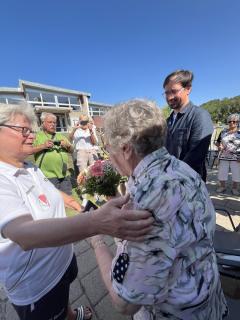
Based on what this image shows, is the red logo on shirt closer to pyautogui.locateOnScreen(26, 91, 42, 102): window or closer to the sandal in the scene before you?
the sandal

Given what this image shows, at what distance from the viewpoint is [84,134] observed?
6.27 metres

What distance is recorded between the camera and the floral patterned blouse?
859 mm

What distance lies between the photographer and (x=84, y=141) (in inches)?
246

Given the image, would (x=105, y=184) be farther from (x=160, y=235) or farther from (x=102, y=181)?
(x=160, y=235)

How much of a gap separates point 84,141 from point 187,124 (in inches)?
154

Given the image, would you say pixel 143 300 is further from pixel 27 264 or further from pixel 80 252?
pixel 80 252

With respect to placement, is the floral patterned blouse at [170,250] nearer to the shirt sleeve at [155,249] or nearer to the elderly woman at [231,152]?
the shirt sleeve at [155,249]

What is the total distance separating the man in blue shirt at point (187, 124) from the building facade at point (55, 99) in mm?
23083

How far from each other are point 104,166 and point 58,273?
0.85 m

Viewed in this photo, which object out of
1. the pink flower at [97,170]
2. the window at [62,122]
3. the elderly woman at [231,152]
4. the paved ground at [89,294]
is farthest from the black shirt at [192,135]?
the window at [62,122]

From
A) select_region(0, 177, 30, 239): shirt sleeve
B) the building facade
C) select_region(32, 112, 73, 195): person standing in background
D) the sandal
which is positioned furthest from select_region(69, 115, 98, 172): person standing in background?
the building facade

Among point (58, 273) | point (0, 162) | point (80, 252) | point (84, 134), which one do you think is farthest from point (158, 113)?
point (84, 134)

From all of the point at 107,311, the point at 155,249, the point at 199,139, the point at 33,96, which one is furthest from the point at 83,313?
the point at 33,96

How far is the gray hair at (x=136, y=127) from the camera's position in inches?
40.8
